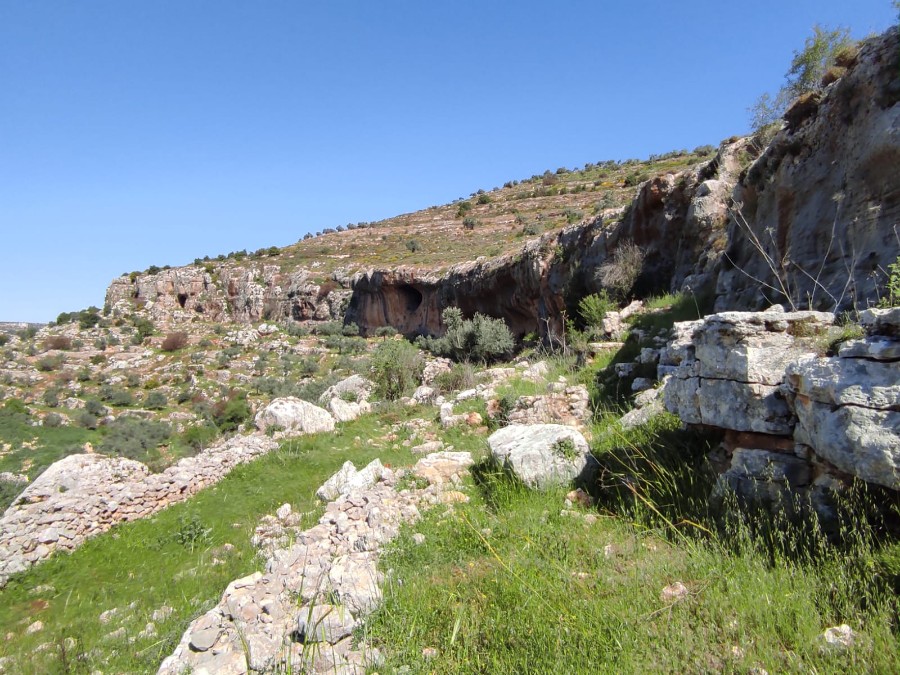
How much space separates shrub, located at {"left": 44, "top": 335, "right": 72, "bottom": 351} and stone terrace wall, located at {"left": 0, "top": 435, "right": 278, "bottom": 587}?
88.3ft

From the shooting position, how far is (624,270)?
42.0 feet

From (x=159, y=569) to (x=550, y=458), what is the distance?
5.12 metres

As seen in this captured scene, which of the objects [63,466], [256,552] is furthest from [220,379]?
[256,552]

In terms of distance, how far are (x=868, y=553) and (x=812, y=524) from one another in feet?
1.02

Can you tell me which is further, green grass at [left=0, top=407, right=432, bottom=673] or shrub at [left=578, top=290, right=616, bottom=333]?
shrub at [left=578, top=290, right=616, bottom=333]

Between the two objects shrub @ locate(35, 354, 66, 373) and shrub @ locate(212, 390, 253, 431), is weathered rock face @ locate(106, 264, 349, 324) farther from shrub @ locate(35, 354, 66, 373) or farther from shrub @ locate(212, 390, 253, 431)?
shrub @ locate(212, 390, 253, 431)

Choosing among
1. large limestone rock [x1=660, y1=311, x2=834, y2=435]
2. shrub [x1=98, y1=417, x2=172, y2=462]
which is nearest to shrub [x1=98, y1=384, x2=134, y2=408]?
shrub [x1=98, y1=417, x2=172, y2=462]

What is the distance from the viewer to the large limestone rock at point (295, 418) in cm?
934

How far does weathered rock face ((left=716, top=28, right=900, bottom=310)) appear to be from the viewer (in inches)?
183

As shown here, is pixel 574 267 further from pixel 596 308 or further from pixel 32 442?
pixel 32 442

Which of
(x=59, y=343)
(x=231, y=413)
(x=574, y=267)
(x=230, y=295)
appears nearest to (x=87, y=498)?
(x=231, y=413)

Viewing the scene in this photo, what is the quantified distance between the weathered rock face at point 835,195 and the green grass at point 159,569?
18.3 ft

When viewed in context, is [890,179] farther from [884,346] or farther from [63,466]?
[63,466]

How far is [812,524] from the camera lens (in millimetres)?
2184
